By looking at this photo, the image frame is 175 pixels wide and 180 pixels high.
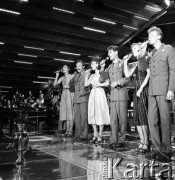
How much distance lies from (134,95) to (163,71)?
0.68 metres

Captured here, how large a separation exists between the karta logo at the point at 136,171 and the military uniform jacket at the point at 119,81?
132 cm

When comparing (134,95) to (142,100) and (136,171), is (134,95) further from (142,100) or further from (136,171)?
(136,171)

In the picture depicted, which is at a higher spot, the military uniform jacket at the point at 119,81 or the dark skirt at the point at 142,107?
the military uniform jacket at the point at 119,81

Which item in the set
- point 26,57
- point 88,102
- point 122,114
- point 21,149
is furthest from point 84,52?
point 21,149

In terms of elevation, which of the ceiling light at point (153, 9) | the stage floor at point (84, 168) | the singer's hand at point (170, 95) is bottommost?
the stage floor at point (84, 168)

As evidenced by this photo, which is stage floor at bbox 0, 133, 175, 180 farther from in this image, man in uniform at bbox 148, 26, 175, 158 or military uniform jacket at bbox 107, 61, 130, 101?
military uniform jacket at bbox 107, 61, 130, 101

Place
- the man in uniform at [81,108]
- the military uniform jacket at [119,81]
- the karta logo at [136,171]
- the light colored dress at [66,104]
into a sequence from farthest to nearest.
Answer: the light colored dress at [66,104]
the man in uniform at [81,108]
the military uniform jacket at [119,81]
the karta logo at [136,171]

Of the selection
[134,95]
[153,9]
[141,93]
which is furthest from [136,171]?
[153,9]

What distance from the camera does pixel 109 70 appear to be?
12.2 feet

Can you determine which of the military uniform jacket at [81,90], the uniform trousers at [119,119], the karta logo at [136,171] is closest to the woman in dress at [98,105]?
the military uniform jacket at [81,90]

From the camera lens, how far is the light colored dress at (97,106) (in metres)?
4.02

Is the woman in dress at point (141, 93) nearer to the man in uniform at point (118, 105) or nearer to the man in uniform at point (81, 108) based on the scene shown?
the man in uniform at point (118, 105)

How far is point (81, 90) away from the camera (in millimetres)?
4438

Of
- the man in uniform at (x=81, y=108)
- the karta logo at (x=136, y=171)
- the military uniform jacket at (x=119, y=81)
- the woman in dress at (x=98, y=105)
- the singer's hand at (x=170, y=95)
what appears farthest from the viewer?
the man in uniform at (x=81, y=108)
